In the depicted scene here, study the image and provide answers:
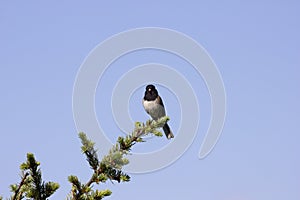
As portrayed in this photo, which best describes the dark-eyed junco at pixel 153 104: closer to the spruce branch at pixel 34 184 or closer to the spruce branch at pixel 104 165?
the spruce branch at pixel 104 165

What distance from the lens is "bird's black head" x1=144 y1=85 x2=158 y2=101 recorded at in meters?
15.2

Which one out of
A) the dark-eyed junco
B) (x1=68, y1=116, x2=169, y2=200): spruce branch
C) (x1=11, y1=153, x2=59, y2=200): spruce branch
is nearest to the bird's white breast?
the dark-eyed junco

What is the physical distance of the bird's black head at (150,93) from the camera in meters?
15.2

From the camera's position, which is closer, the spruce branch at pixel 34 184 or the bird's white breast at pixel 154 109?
the spruce branch at pixel 34 184

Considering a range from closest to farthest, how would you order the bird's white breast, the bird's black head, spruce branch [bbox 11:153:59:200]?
spruce branch [bbox 11:153:59:200] < the bird's white breast < the bird's black head

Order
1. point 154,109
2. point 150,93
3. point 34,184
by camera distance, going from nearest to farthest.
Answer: point 34,184 → point 154,109 → point 150,93

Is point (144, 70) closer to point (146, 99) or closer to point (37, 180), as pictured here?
point (146, 99)

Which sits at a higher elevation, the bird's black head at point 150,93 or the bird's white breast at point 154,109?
the bird's black head at point 150,93

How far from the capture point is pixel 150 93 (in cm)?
1530

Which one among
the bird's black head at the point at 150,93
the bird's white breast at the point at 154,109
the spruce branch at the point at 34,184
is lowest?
the spruce branch at the point at 34,184

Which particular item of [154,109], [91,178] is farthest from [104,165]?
[154,109]

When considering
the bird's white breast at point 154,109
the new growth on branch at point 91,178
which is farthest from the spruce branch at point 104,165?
the bird's white breast at point 154,109

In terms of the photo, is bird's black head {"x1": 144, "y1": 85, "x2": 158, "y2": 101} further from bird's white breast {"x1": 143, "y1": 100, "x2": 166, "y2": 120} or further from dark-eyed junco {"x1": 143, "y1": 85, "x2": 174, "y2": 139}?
bird's white breast {"x1": 143, "y1": 100, "x2": 166, "y2": 120}

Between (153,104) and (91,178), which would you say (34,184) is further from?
(153,104)
